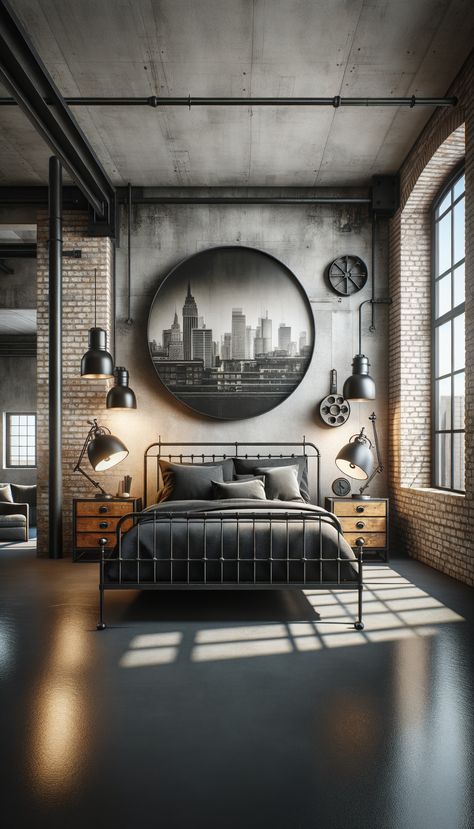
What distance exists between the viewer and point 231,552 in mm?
4145

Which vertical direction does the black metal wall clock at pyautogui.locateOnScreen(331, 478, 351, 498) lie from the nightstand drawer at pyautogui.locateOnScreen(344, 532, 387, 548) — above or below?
above

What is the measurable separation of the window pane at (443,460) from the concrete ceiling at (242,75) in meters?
3.03

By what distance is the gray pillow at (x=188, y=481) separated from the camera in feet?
19.0

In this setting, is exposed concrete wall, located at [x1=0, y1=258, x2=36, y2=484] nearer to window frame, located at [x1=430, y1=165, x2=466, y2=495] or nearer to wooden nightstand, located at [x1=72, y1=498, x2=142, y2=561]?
wooden nightstand, located at [x1=72, y1=498, x2=142, y2=561]

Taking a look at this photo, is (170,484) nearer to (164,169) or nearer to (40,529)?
(40,529)

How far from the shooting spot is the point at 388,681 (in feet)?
9.62

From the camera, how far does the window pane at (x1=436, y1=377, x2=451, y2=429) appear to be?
598 centimetres

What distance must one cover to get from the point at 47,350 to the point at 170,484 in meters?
2.29

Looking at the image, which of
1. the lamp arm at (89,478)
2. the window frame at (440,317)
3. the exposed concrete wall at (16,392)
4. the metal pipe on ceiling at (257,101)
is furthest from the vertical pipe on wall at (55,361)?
the exposed concrete wall at (16,392)

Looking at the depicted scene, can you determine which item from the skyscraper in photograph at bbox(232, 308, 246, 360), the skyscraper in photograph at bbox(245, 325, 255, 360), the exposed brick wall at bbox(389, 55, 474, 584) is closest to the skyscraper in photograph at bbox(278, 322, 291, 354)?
the skyscraper in photograph at bbox(245, 325, 255, 360)

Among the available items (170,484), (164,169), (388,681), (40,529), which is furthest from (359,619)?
(164,169)

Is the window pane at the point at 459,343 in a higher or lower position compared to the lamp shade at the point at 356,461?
higher

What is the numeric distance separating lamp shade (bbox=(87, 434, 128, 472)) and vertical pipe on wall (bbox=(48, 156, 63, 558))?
28.5 inches

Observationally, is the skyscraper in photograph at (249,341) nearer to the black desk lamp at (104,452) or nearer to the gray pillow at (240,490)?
the gray pillow at (240,490)
